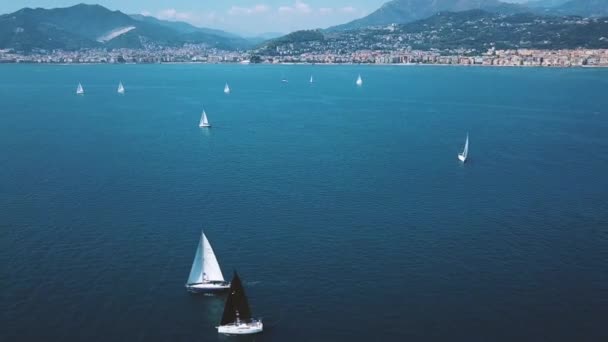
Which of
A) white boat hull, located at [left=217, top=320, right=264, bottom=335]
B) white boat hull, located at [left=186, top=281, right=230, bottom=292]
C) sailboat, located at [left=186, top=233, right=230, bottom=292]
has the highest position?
sailboat, located at [left=186, top=233, right=230, bottom=292]

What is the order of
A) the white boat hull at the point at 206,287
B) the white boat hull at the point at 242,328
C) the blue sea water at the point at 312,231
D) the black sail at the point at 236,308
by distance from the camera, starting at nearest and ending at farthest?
the white boat hull at the point at 242,328, the black sail at the point at 236,308, the blue sea water at the point at 312,231, the white boat hull at the point at 206,287

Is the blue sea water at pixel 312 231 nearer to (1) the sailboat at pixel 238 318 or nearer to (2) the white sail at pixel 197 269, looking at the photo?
(1) the sailboat at pixel 238 318

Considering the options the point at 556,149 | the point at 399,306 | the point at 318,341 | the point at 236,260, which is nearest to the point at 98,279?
the point at 236,260

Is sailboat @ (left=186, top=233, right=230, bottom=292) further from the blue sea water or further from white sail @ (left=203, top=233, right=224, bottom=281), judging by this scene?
the blue sea water

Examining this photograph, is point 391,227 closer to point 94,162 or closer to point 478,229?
point 478,229

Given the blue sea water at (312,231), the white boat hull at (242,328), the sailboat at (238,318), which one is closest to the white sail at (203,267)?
the blue sea water at (312,231)

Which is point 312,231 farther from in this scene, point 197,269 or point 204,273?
point 197,269

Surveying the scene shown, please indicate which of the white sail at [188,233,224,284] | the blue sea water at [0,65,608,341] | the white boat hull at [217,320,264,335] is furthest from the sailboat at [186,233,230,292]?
the white boat hull at [217,320,264,335]

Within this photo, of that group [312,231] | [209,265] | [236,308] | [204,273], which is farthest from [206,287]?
[312,231]

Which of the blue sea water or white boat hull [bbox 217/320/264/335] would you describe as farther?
the blue sea water
